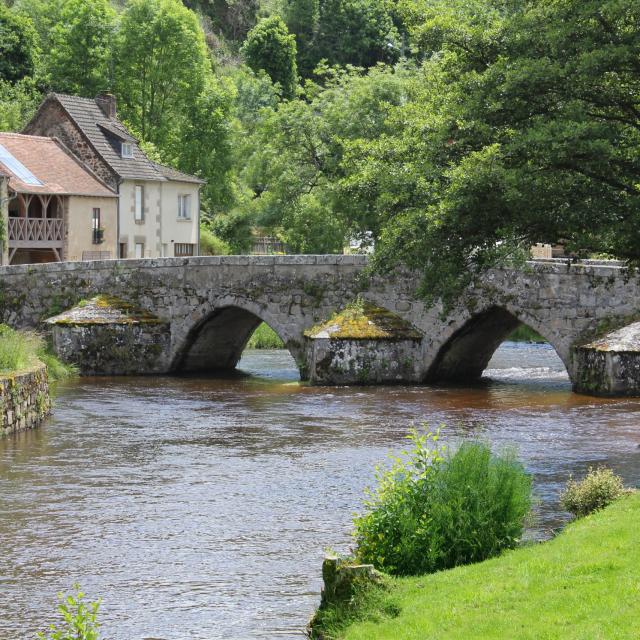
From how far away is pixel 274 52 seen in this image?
95062mm

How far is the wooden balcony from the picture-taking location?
5250 cm

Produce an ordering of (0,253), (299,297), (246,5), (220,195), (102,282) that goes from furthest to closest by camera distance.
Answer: (246,5), (220,195), (0,253), (102,282), (299,297)

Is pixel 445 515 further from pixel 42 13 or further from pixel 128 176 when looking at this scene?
pixel 42 13

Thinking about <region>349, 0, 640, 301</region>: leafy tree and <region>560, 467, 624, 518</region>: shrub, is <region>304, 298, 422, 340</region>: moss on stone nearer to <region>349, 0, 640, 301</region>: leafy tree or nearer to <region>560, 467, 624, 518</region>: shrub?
<region>349, 0, 640, 301</region>: leafy tree

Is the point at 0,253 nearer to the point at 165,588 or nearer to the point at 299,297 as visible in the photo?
the point at 299,297

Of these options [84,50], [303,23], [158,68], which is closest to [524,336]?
[158,68]

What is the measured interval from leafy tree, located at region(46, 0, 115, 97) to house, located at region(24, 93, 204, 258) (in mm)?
8500

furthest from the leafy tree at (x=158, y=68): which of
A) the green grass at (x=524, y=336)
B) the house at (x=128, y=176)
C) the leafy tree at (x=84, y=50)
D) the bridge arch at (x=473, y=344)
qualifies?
the bridge arch at (x=473, y=344)

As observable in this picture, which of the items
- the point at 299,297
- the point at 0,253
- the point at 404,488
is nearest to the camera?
the point at 404,488

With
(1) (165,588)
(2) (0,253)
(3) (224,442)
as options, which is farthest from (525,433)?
(2) (0,253)

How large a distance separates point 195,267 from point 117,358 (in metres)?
3.40

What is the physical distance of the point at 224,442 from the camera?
2528 centimetres

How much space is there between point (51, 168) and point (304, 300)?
2126 cm

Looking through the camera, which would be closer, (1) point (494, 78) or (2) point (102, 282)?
(1) point (494, 78)
